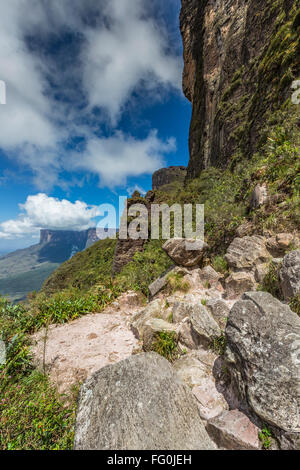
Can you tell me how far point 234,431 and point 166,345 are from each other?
6.57 ft

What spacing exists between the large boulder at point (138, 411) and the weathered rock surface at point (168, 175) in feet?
316

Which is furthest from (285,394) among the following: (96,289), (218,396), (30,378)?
(96,289)

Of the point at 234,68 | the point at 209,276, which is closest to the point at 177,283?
the point at 209,276

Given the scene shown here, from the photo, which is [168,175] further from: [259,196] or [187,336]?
[187,336]

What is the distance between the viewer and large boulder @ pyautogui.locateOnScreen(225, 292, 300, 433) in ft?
7.29

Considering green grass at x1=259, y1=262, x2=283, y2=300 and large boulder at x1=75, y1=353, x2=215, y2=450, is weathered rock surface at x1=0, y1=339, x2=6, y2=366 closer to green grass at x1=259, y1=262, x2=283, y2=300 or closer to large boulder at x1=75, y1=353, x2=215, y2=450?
large boulder at x1=75, y1=353, x2=215, y2=450

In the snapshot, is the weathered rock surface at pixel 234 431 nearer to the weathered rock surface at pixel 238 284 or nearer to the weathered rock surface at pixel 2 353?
the weathered rock surface at pixel 238 284

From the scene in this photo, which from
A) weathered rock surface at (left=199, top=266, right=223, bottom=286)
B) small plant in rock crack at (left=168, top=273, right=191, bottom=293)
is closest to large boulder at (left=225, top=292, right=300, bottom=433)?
weathered rock surface at (left=199, top=266, right=223, bottom=286)

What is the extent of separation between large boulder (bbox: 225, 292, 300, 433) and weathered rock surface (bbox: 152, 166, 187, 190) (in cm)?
9572

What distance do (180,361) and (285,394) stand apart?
201 centimetres

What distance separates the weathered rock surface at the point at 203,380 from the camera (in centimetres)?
287

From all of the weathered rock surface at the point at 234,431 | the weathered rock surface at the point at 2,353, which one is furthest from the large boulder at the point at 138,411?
the weathered rock surface at the point at 2,353

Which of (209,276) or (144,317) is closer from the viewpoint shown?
(144,317)

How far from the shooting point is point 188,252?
7.20m
